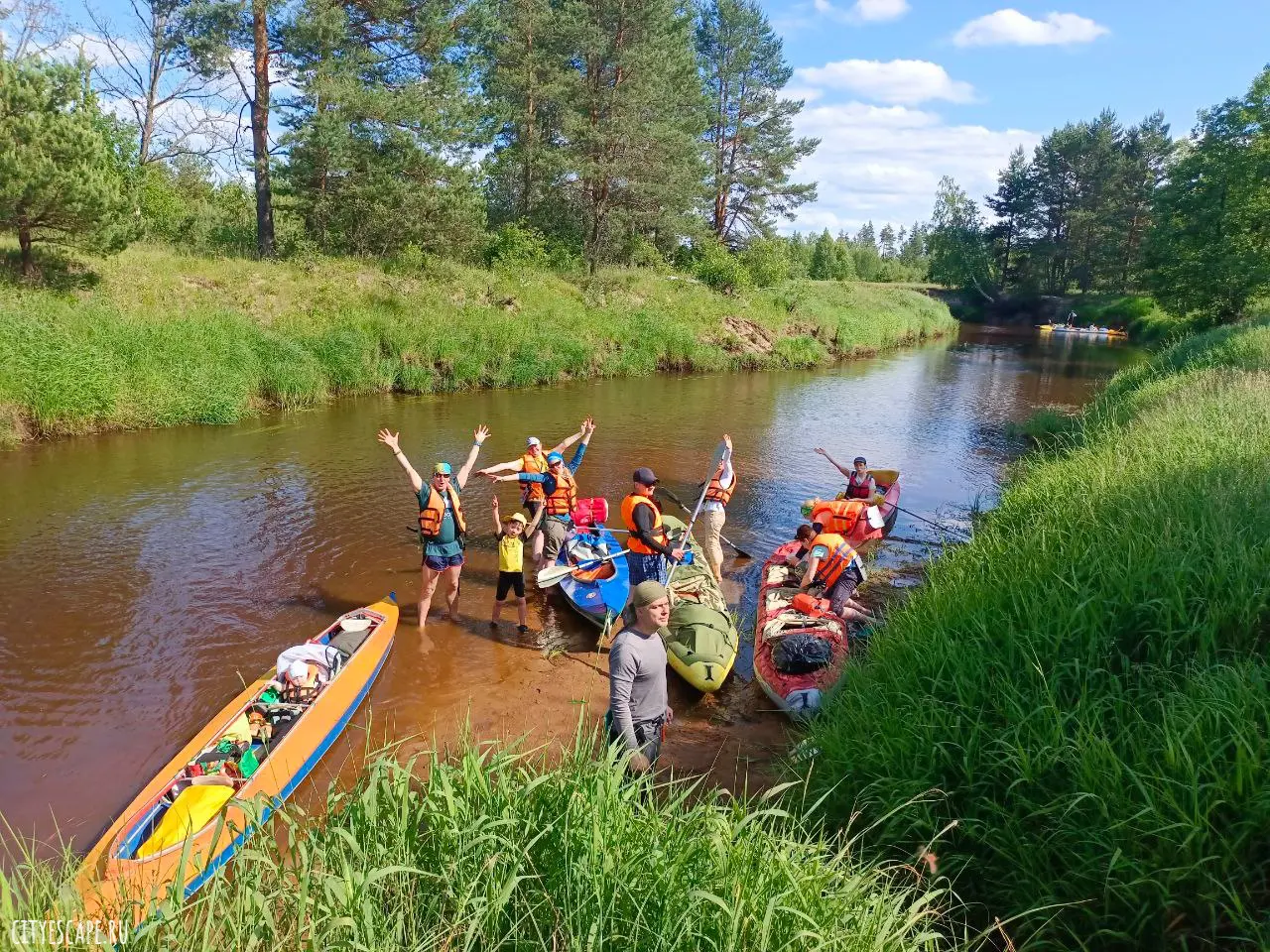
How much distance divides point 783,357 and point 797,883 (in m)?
29.7

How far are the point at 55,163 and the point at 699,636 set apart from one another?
56.9 ft

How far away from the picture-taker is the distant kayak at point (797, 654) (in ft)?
20.6

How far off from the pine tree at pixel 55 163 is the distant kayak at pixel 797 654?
17338mm

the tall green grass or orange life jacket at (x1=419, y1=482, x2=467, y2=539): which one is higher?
orange life jacket at (x1=419, y1=482, x2=467, y2=539)

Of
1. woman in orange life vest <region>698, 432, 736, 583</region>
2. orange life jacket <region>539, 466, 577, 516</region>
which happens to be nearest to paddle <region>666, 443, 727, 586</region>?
woman in orange life vest <region>698, 432, 736, 583</region>

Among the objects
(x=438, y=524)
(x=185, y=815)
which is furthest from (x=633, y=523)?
(x=185, y=815)

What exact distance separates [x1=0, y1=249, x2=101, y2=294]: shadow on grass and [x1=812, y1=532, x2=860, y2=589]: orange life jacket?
1898cm

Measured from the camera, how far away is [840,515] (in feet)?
34.3

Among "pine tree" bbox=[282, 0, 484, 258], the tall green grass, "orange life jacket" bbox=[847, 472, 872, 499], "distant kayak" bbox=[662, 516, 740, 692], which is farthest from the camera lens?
"pine tree" bbox=[282, 0, 484, 258]

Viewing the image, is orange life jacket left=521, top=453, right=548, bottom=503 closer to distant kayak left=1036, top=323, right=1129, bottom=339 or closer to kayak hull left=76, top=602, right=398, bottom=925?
kayak hull left=76, top=602, right=398, bottom=925

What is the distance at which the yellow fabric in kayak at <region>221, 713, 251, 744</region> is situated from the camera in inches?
207

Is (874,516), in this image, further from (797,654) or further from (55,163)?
(55,163)

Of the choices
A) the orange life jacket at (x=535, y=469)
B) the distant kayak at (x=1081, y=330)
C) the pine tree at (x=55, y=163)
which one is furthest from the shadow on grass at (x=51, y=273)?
the distant kayak at (x=1081, y=330)

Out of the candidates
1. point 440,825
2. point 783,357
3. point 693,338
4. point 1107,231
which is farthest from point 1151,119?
point 440,825
